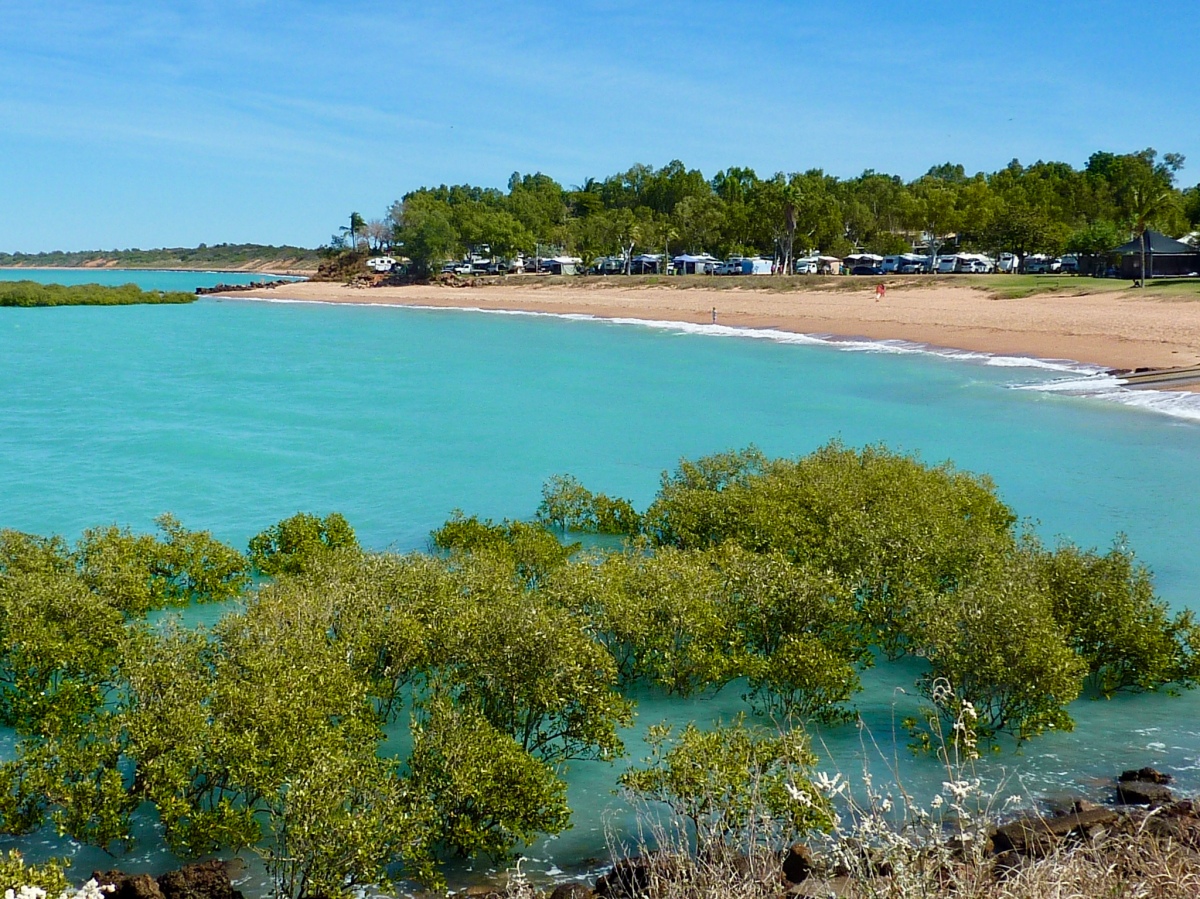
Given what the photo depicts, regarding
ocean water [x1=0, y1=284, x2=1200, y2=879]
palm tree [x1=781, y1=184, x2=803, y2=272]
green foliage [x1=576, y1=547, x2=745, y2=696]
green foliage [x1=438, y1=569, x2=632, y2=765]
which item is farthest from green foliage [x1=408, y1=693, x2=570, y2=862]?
palm tree [x1=781, y1=184, x2=803, y2=272]

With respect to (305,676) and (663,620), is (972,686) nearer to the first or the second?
(663,620)

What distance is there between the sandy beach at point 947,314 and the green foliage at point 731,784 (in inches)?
1551

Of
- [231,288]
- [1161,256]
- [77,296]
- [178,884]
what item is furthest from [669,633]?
[231,288]

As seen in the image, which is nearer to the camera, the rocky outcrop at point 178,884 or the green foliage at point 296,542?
the rocky outcrop at point 178,884

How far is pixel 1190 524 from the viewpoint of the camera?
2348 cm

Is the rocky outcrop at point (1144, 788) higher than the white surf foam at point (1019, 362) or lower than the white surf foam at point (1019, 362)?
lower

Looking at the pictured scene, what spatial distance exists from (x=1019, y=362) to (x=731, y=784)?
45.3 meters

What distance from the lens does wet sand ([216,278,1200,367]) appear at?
50.2m

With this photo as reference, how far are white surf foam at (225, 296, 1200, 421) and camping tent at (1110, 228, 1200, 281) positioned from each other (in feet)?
97.3

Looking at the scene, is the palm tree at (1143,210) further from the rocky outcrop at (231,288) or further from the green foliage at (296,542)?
the rocky outcrop at (231,288)

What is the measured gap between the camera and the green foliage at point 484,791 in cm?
1034

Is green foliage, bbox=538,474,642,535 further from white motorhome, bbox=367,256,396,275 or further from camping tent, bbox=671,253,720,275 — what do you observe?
white motorhome, bbox=367,256,396,275

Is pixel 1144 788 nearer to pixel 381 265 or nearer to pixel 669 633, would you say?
pixel 669 633

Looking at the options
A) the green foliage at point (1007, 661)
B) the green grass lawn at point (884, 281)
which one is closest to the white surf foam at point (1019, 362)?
the green grass lawn at point (884, 281)
